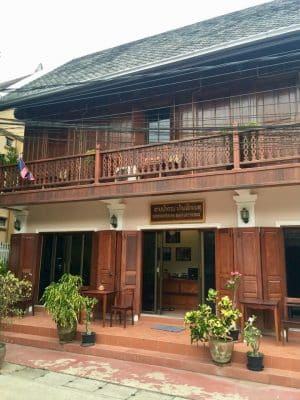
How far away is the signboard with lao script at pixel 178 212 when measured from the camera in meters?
7.77

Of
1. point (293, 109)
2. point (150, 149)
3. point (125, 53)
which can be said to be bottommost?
point (150, 149)

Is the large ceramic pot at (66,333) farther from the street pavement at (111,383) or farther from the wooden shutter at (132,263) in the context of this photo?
the wooden shutter at (132,263)

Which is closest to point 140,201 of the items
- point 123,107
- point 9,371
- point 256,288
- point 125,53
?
point 123,107

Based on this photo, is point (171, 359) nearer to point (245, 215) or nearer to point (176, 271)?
point (245, 215)

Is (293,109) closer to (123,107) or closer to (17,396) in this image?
(123,107)

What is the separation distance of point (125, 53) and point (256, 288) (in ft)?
28.0

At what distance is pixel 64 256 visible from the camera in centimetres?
966

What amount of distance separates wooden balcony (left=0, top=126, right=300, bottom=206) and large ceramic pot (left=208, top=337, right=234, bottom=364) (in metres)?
2.68

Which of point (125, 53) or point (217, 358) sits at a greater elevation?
point (125, 53)

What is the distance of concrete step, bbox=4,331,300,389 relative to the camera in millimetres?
5027

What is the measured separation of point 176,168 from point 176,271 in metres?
4.87

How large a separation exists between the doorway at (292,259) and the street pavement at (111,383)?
2.47 m

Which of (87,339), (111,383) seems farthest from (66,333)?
(111,383)

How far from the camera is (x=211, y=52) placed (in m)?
7.18
